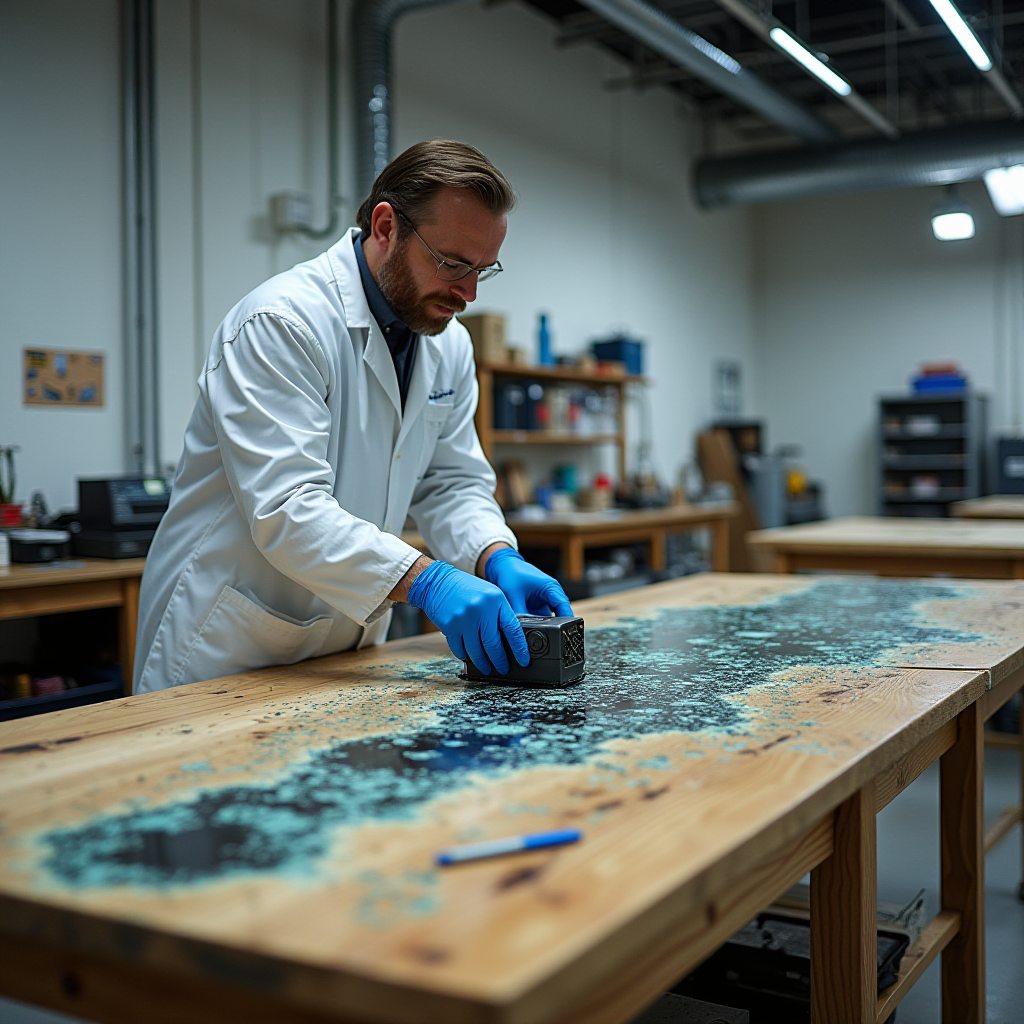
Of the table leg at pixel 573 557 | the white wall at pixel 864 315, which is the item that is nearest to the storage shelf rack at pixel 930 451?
the white wall at pixel 864 315

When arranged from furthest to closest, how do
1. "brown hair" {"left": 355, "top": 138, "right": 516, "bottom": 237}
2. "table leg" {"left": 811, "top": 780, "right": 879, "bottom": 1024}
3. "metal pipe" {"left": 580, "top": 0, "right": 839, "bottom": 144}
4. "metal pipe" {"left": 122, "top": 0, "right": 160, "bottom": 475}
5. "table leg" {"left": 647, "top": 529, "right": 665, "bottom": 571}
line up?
"table leg" {"left": 647, "top": 529, "right": 665, "bottom": 571} → "metal pipe" {"left": 580, "top": 0, "right": 839, "bottom": 144} → "metal pipe" {"left": 122, "top": 0, "right": 160, "bottom": 475} → "brown hair" {"left": 355, "top": 138, "right": 516, "bottom": 237} → "table leg" {"left": 811, "top": 780, "right": 879, "bottom": 1024}

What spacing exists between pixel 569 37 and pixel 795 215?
3.19 metres

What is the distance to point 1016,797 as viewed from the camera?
3230mm

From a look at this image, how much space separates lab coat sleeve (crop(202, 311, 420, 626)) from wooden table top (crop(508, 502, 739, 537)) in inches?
120

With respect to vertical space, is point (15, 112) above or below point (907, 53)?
below

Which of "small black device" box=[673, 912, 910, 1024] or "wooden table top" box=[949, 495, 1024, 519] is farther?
"wooden table top" box=[949, 495, 1024, 519]

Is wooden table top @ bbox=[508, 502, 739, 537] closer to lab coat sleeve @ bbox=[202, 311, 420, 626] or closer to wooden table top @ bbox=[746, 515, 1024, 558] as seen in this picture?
wooden table top @ bbox=[746, 515, 1024, 558]

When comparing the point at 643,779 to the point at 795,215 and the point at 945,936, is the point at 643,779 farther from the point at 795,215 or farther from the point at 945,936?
the point at 795,215

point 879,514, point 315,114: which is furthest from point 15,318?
point 879,514

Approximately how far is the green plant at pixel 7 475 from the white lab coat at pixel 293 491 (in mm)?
1516

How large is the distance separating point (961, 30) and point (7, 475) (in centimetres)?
397

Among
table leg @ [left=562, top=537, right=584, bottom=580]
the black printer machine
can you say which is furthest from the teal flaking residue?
table leg @ [left=562, top=537, right=584, bottom=580]

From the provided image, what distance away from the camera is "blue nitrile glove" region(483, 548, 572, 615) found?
1650mm

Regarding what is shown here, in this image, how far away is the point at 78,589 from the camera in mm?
2736
